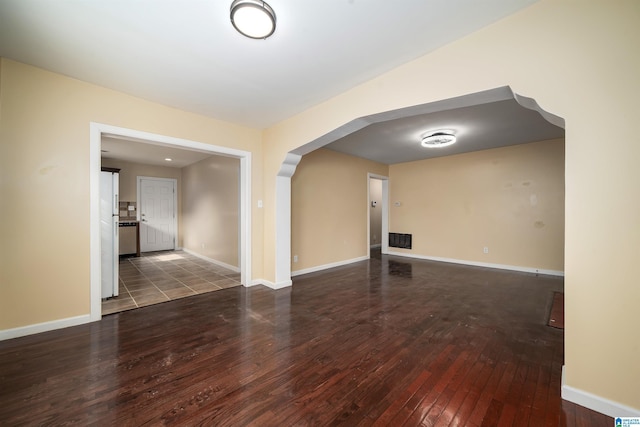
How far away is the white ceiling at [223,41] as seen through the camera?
172cm

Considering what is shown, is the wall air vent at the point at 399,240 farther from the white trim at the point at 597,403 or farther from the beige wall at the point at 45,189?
the beige wall at the point at 45,189

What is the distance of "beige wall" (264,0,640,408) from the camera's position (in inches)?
56.4

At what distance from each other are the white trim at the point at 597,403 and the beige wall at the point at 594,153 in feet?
0.10

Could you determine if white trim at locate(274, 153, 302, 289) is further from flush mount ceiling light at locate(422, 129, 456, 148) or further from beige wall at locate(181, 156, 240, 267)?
flush mount ceiling light at locate(422, 129, 456, 148)

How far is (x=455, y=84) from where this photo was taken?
2041 mm

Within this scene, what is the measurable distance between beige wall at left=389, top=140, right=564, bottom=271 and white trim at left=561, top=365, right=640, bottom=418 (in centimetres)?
427

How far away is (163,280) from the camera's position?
14.5ft

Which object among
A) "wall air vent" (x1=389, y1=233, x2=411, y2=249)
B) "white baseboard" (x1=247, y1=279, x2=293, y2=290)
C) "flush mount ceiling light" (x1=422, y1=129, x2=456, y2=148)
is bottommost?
"white baseboard" (x1=247, y1=279, x2=293, y2=290)

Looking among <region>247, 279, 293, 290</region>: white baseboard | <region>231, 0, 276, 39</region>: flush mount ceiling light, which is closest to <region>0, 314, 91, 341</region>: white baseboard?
<region>247, 279, 293, 290</region>: white baseboard

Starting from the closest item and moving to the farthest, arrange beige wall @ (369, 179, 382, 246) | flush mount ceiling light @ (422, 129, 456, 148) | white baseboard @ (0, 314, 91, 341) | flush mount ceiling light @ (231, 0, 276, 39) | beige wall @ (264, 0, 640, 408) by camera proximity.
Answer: beige wall @ (264, 0, 640, 408), flush mount ceiling light @ (231, 0, 276, 39), white baseboard @ (0, 314, 91, 341), flush mount ceiling light @ (422, 129, 456, 148), beige wall @ (369, 179, 382, 246)

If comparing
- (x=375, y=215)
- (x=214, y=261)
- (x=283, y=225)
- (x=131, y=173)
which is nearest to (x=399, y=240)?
(x=375, y=215)

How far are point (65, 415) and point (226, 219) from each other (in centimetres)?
423

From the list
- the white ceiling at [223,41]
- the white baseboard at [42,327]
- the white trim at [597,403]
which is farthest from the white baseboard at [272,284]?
the white trim at [597,403]

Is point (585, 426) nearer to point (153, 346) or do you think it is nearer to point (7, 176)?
point (153, 346)
